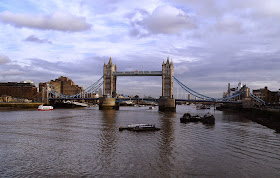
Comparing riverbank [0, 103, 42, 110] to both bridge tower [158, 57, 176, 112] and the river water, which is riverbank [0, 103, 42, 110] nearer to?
bridge tower [158, 57, 176, 112]

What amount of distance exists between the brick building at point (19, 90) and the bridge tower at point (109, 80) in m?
59.7

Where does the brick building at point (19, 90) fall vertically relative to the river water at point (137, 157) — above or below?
above

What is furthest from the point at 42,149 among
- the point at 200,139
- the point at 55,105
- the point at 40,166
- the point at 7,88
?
the point at 7,88

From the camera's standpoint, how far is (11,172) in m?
16.5

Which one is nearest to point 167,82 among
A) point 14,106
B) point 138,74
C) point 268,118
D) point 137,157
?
point 138,74

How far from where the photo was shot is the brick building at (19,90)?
15812 centimetres

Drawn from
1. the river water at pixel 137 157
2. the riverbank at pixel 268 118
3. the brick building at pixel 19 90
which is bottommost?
the river water at pixel 137 157

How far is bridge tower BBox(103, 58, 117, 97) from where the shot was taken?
122m

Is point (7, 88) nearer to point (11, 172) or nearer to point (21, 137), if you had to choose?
point (21, 137)

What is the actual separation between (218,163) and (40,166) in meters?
13.6

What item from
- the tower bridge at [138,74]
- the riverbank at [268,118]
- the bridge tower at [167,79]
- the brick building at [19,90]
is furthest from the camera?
the brick building at [19,90]

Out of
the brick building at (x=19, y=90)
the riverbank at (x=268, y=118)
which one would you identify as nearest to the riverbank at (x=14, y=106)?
the brick building at (x=19, y=90)

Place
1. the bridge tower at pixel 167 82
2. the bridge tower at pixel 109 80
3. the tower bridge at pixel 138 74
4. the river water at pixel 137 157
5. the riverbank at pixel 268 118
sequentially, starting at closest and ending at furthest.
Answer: the river water at pixel 137 157
the riverbank at pixel 268 118
the tower bridge at pixel 138 74
the bridge tower at pixel 167 82
the bridge tower at pixel 109 80

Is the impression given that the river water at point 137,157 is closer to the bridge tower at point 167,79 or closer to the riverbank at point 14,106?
the bridge tower at point 167,79
